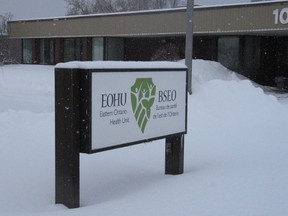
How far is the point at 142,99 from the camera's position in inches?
253

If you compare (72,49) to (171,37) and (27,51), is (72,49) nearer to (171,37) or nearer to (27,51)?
(27,51)

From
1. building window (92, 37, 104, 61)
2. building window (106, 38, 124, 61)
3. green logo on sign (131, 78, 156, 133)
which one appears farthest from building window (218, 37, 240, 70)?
green logo on sign (131, 78, 156, 133)

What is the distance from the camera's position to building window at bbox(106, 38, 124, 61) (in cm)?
3516

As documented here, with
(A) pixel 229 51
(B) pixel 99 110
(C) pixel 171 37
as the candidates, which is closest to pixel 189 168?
(B) pixel 99 110

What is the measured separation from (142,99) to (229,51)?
79.1 feet

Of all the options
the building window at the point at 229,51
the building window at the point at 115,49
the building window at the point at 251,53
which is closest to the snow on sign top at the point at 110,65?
the building window at the point at 229,51

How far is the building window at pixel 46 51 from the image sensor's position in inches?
1571

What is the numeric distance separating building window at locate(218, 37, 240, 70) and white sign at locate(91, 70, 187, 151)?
22.6 meters

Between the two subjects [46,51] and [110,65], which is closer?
[110,65]

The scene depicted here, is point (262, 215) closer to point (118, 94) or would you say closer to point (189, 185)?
point (189, 185)

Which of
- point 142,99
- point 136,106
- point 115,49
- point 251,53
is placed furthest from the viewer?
point 115,49

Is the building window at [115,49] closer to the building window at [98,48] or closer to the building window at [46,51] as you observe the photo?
the building window at [98,48]

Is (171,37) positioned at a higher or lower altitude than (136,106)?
higher

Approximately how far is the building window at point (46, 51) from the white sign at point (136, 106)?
1329 inches
